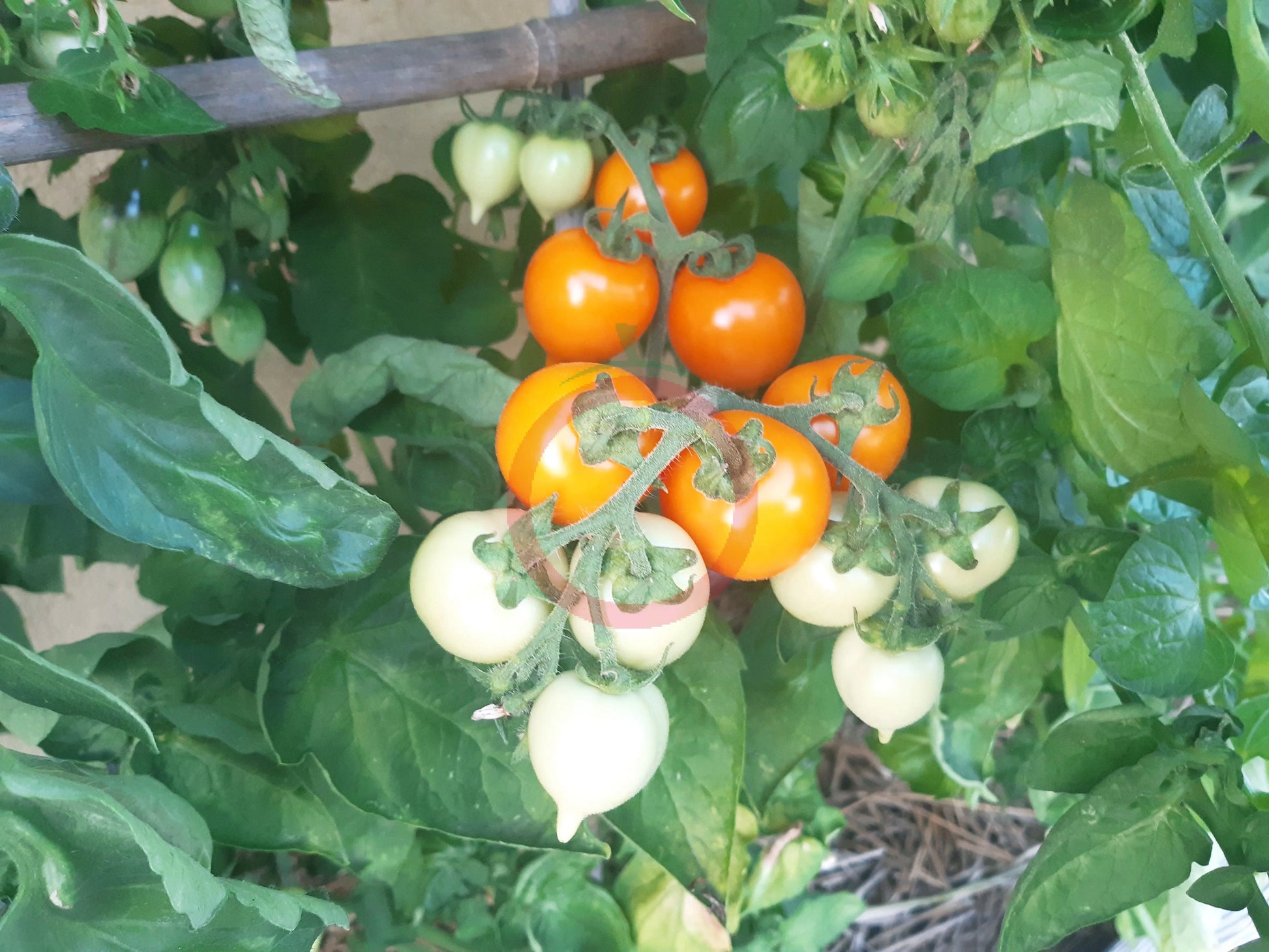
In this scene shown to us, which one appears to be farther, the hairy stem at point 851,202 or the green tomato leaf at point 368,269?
the green tomato leaf at point 368,269

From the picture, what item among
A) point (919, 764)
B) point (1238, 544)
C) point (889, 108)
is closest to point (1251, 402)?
point (1238, 544)

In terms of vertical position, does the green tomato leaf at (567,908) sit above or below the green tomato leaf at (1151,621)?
below

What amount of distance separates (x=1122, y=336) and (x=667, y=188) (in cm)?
19

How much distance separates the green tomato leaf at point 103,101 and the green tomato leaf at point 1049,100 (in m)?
0.26

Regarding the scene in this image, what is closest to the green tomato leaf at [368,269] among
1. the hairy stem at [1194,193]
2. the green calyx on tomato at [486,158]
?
the green calyx on tomato at [486,158]

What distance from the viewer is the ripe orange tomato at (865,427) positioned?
0.35 m

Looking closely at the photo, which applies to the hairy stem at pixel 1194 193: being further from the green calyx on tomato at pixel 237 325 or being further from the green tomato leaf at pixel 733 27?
the green calyx on tomato at pixel 237 325

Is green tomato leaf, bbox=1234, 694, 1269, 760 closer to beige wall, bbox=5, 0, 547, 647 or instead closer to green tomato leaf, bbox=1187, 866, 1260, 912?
green tomato leaf, bbox=1187, 866, 1260, 912

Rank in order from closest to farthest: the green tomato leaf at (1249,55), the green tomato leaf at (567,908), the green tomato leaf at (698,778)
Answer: the green tomato leaf at (1249,55) → the green tomato leaf at (698,778) → the green tomato leaf at (567,908)

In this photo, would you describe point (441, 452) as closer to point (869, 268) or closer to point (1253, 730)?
point (869, 268)

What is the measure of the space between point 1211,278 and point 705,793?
1.15 ft

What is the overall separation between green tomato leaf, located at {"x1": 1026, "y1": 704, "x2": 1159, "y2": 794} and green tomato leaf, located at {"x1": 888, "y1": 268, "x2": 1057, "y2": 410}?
0.14 metres

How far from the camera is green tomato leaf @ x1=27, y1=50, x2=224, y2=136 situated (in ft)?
0.98

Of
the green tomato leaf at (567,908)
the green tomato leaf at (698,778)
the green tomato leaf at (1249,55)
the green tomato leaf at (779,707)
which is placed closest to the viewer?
the green tomato leaf at (1249,55)
